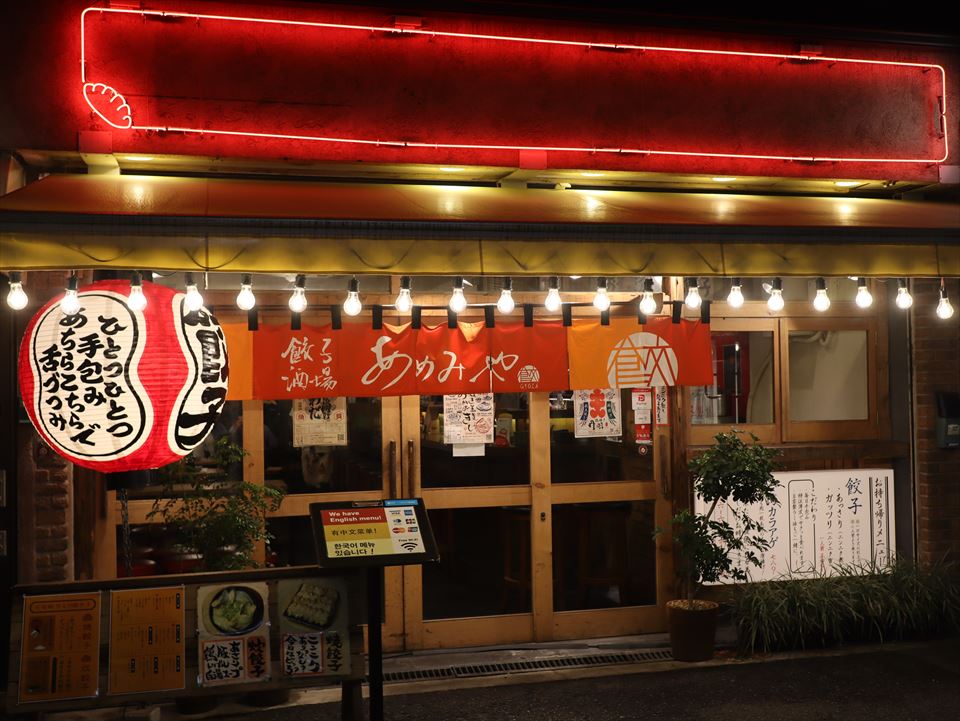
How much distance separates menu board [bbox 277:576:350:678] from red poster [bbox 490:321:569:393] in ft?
7.74

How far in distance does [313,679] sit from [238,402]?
2.97 m

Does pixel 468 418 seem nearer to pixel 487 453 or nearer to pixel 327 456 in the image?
pixel 487 453

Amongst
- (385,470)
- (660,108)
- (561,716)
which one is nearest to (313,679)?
(561,716)

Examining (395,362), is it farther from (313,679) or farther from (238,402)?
A: (313,679)

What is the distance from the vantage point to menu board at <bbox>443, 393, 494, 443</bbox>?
8.62 m

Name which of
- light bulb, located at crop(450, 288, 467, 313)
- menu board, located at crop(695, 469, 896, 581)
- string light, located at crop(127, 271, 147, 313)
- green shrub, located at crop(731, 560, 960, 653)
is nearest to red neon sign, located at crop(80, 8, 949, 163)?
light bulb, located at crop(450, 288, 467, 313)

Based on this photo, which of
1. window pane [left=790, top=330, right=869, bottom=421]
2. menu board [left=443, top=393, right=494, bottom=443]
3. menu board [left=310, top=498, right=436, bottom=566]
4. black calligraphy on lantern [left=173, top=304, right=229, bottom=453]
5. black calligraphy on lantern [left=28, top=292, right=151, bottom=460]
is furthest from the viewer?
window pane [left=790, top=330, right=869, bottom=421]

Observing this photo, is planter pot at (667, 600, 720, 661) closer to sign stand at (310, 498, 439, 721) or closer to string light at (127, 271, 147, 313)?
sign stand at (310, 498, 439, 721)

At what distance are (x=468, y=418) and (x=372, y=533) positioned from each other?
8.67ft


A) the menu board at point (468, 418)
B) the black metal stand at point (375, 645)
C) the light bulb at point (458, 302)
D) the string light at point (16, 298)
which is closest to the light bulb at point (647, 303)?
the light bulb at point (458, 302)

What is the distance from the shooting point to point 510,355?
782 centimetres

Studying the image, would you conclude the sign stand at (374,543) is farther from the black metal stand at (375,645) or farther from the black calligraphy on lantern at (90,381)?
the black calligraphy on lantern at (90,381)

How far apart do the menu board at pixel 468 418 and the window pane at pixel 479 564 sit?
69 cm

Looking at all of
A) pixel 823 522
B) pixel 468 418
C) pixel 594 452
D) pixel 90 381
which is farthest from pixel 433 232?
pixel 823 522
